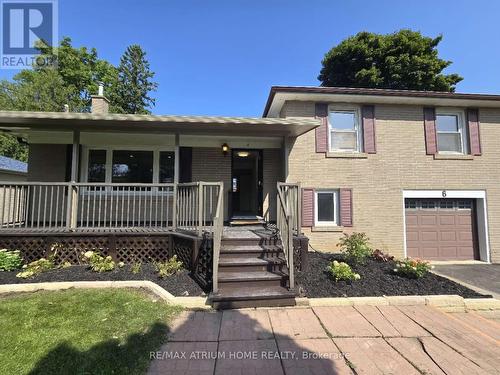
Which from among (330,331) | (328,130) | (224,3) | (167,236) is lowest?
(330,331)

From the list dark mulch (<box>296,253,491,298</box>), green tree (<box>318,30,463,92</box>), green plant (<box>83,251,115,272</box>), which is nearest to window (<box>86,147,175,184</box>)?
green plant (<box>83,251,115,272</box>)

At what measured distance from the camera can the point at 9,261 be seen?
5.62 meters

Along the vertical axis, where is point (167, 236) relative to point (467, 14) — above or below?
below

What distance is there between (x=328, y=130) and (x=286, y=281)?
211 inches

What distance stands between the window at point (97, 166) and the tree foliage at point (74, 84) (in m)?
17.3

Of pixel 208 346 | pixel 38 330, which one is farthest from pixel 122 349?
pixel 38 330

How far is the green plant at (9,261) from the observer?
5.57 m

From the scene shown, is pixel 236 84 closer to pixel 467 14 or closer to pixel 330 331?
pixel 467 14

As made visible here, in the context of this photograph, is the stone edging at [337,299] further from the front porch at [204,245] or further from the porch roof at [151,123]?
the porch roof at [151,123]

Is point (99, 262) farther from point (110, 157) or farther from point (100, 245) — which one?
point (110, 157)

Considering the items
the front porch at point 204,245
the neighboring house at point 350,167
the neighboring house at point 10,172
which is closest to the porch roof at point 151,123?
the neighboring house at point 350,167

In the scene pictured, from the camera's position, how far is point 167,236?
628 centimetres

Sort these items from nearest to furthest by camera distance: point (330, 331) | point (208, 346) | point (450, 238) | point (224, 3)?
point (208, 346) < point (330, 331) < point (450, 238) < point (224, 3)

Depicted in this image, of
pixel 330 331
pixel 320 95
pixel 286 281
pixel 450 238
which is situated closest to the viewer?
pixel 330 331
